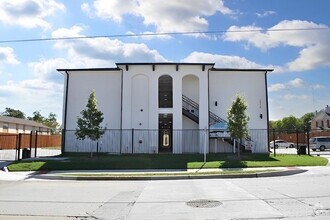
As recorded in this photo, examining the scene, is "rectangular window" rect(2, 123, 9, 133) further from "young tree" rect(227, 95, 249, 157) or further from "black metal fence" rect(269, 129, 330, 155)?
"young tree" rect(227, 95, 249, 157)

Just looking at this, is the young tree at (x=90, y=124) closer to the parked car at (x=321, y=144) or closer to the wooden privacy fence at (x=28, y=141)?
the wooden privacy fence at (x=28, y=141)

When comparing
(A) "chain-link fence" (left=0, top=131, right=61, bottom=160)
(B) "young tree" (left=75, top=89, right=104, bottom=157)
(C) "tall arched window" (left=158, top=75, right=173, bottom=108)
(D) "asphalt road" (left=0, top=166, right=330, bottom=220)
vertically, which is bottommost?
(D) "asphalt road" (left=0, top=166, right=330, bottom=220)

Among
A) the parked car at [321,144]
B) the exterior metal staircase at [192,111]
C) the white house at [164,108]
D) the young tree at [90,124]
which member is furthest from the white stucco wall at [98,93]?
the parked car at [321,144]

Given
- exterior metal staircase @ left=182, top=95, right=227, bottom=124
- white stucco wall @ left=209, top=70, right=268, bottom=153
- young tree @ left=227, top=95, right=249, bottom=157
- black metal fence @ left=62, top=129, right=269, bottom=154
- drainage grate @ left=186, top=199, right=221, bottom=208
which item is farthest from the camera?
white stucco wall @ left=209, top=70, right=268, bottom=153

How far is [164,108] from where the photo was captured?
29734 millimetres

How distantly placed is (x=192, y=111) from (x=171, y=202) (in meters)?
21.8

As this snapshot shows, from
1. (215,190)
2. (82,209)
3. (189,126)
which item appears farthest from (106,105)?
(82,209)

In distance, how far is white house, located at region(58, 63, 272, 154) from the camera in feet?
95.7

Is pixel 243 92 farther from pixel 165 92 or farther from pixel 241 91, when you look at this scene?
pixel 165 92

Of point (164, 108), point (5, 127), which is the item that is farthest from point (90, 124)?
point (5, 127)

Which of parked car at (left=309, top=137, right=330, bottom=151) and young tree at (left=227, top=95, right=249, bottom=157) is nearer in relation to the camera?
young tree at (left=227, top=95, right=249, bottom=157)

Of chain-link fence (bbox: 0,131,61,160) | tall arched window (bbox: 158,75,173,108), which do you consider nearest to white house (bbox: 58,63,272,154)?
tall arched window (bbox: 158,75,173,108)

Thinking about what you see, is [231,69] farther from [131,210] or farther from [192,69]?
[131,210]

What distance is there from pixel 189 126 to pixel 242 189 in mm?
19369
